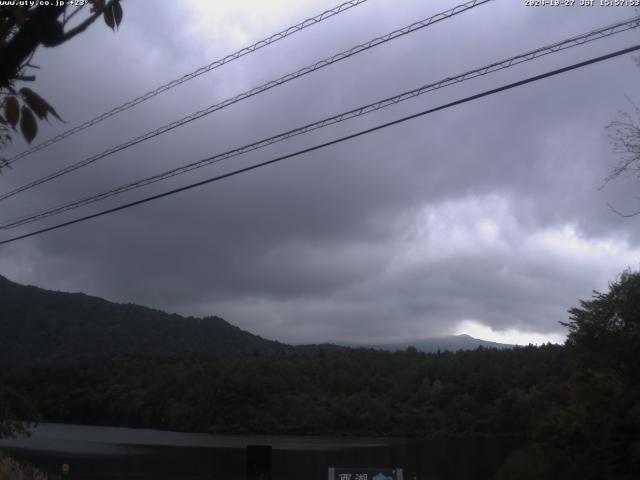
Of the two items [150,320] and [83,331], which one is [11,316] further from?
[150,320]

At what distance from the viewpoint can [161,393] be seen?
117 meters

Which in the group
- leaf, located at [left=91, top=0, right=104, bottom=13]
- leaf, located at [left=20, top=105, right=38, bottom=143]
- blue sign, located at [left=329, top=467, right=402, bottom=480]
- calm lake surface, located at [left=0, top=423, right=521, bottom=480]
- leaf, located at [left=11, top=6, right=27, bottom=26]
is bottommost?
calm lake surface, located at [left=0, top=423, right=521, bottom=480]

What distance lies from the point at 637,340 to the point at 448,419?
79.0 metres

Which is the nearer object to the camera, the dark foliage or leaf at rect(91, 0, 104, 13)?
leaf at rect(91, 0, 104, 13)

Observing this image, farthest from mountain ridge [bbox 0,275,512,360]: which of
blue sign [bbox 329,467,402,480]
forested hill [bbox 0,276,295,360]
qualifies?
blue sign [bbox 329,467,402,480]

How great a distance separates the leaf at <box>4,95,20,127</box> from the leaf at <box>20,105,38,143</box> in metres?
0.03

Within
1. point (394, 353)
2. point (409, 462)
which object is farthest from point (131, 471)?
point (394, 353)

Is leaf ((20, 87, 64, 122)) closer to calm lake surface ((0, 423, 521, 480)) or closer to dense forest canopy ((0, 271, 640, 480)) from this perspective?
calm lake surface ((0, 423, 521, 480))

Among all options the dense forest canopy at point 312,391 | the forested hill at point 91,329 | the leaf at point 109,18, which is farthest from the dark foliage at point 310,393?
the leaf at point 109,18

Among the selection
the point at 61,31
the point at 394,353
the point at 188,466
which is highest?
the point at 394,353

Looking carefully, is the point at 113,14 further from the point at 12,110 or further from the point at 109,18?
the point at 12,110

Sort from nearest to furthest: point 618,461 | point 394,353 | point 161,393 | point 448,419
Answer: point 618,461 < point 448,419 < point 161,393 < point 394,353

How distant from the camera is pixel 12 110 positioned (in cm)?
333

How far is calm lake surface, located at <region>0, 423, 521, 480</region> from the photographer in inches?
1875
